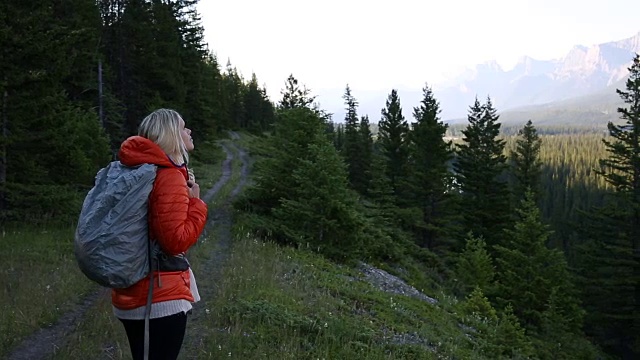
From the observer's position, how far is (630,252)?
27.7 meters

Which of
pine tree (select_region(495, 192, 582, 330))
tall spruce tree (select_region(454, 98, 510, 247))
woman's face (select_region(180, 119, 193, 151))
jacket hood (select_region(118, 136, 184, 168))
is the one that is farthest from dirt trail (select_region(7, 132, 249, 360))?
tall spruce tree (select_region(454, 98, 510, 247))

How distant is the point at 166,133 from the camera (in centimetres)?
345

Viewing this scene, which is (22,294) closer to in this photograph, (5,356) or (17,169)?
(5,356)

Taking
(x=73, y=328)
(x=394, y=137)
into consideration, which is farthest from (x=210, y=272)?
(x=394, y=137)

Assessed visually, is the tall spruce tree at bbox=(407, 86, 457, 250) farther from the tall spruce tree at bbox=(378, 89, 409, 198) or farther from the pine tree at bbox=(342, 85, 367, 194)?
the pine tree at bbox=(342, 85, 367, 194)

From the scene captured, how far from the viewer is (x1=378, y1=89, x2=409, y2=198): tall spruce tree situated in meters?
40.4

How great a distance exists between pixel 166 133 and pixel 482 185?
115 ft

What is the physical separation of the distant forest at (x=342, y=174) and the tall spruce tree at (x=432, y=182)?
11cm

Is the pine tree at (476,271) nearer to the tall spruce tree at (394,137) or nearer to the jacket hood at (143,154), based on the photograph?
the tall spruce tree at (394,137)

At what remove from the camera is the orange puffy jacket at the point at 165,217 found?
3.24 meters

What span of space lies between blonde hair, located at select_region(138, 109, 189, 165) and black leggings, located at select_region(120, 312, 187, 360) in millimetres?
1083

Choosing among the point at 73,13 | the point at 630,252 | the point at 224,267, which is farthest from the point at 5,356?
the point at 630,252

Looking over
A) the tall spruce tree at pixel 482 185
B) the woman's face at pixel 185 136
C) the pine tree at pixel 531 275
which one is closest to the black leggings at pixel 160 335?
the woman's face at pixel 185 136

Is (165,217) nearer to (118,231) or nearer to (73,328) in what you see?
(118,231)
